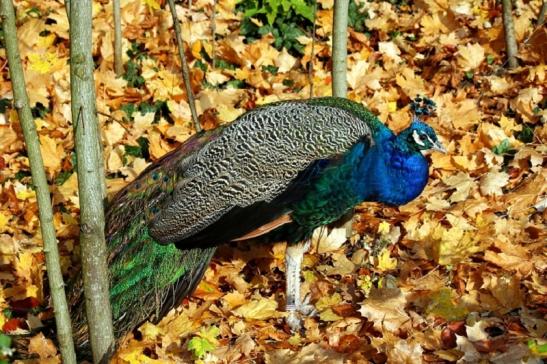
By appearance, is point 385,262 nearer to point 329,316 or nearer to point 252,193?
point 329,316

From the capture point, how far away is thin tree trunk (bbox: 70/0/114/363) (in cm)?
248

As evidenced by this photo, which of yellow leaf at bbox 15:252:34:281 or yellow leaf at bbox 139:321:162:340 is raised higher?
yellow leaf at bbox 15:252:34:281

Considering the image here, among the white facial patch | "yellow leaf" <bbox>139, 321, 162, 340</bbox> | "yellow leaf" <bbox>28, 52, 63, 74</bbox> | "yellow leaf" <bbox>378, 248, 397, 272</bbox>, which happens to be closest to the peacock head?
the white facial patch

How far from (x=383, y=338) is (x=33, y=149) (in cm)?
153

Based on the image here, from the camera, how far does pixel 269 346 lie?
3.39 m

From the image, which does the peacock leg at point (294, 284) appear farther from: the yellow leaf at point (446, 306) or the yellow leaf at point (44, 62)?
the yellow leaf at point (44, 62)

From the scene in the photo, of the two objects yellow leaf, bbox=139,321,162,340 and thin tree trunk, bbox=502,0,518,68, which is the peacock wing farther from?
thin tree trunk, bbox=502,0,518,68

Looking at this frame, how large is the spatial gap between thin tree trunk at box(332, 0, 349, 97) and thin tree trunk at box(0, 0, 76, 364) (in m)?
1.58

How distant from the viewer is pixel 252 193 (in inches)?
132

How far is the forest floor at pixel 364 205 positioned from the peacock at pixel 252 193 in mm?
233

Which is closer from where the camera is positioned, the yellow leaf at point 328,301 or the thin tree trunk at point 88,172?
the thin tree trunk at point 88,172

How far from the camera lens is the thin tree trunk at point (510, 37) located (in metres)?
4.75

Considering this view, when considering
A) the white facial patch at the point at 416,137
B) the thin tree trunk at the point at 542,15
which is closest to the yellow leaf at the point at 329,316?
the white facial patch at the point at 416,137

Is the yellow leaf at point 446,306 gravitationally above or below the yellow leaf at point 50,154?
below
